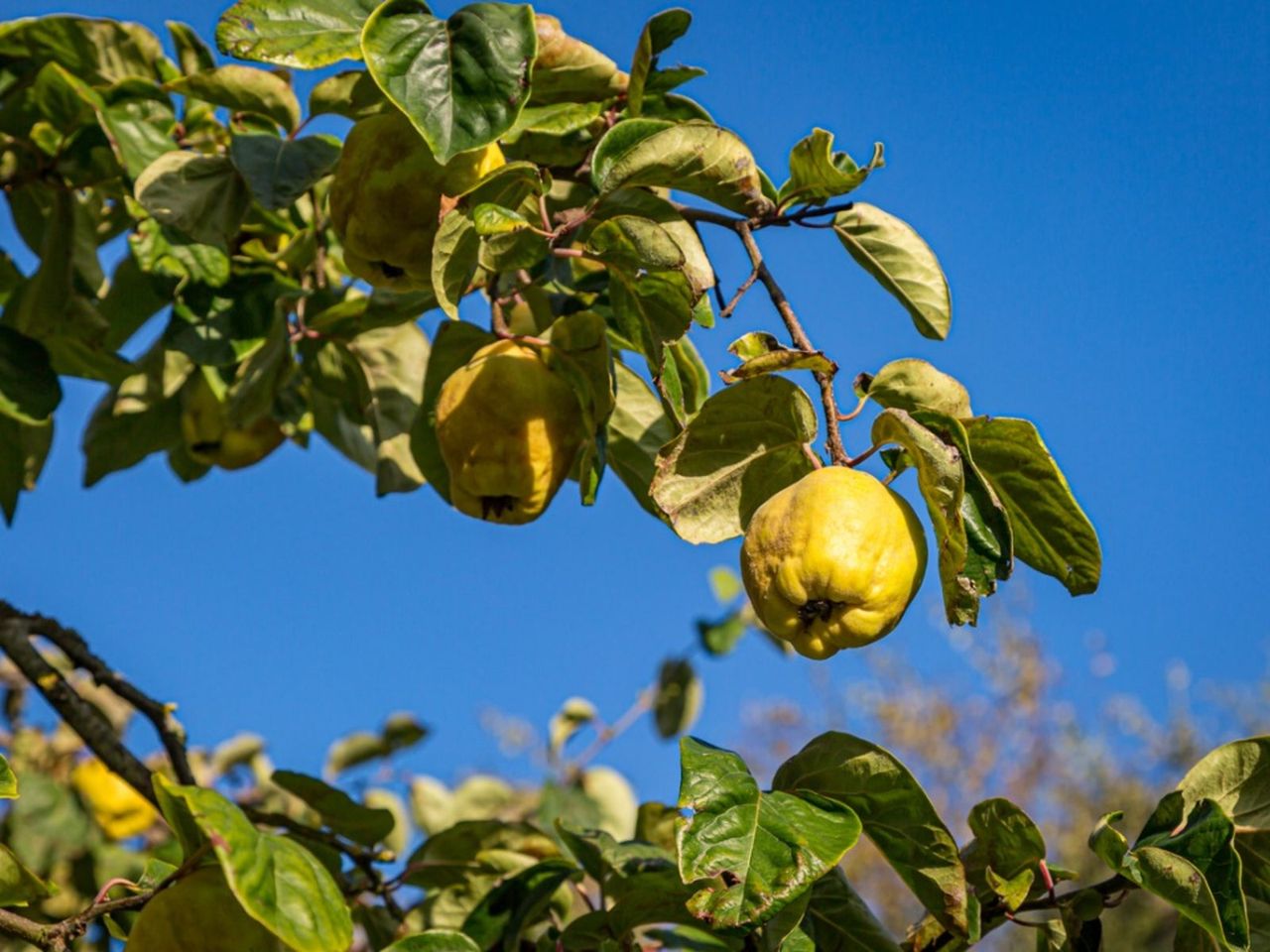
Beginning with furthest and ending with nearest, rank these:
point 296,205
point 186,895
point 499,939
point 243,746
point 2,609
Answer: point 243,746, point 296,205, point 2,609, point 499,939, point 186,895

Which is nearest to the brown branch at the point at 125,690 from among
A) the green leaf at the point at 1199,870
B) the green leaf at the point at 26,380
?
the green leaf at the point at 26,380

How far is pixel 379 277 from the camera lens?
1596mm

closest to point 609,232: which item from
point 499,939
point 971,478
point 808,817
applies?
point 971,478

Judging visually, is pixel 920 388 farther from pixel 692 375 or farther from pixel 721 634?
pixel 721 634

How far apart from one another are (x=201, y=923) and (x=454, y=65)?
0.77m

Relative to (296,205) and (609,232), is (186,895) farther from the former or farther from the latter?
(296,205)

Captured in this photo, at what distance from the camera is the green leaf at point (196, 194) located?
1717mm

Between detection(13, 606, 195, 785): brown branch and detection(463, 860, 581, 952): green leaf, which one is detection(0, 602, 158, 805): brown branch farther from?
detection(463, 860, 581, 952): green leaf

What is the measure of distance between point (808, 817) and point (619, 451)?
61 cm

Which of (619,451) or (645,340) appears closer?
(645,340)

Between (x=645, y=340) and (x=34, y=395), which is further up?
(x=34, y=395)

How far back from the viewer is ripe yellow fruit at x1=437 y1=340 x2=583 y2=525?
1.51 meters

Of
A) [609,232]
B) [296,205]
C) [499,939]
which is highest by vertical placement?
[296,205]

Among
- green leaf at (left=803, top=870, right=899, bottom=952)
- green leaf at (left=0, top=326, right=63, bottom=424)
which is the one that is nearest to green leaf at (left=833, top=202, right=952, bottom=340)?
green leaf at (left=803, top=870, right=899, bottom=952)
